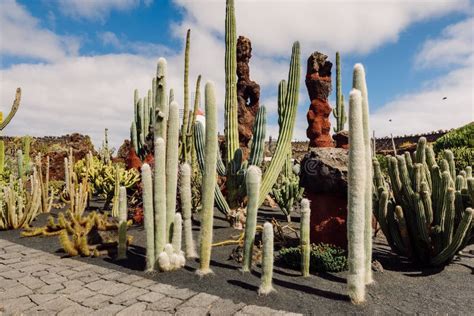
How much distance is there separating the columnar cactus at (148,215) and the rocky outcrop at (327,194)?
2.04 metres

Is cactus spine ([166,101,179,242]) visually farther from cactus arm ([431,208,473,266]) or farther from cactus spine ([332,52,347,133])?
cactus spine ([332,52,347,133])

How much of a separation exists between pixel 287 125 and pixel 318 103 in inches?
60.7

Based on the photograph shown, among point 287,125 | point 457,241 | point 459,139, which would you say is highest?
point 459,139

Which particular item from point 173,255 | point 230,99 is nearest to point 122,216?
point 173,255

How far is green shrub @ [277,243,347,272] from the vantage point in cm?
383

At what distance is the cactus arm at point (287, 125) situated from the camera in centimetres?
617

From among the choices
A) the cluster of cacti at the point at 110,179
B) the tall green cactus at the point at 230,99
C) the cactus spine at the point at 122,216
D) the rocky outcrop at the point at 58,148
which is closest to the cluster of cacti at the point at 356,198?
the cactus spine at the point at 122,216

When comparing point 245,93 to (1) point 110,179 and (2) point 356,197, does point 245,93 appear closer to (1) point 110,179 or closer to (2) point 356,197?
(1) point 110,179

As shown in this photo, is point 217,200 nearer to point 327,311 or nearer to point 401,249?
point 401,249

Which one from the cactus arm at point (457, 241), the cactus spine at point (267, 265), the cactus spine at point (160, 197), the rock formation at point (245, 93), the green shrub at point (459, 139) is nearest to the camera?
the cactus spine at point (267, 265)

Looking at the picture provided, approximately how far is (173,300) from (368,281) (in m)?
1.93

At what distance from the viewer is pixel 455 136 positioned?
12.7m

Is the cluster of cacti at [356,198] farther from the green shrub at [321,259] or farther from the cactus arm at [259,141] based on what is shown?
the cactus arm at [259,141]

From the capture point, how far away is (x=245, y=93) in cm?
795
